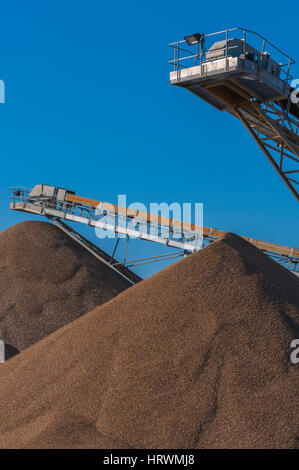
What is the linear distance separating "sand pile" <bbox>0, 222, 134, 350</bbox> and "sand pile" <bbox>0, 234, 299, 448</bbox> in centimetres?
724

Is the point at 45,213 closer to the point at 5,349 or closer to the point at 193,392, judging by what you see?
the point at 5,349

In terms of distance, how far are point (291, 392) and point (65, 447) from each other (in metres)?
3.99

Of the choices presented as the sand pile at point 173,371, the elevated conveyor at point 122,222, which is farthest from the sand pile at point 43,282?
the sand pile at point 173,371

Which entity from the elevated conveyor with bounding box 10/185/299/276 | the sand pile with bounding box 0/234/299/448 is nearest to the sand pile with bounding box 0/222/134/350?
the elevated conveyor with bounding box 10/185/299/276

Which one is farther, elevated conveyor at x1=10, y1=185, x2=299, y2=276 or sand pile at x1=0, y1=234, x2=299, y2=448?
elevated conveyor at x1=10, y1=185, x2=299, y2=276

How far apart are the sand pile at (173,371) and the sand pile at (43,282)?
7.24m

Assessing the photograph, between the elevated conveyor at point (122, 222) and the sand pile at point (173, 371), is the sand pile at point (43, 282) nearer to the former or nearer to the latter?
the elevated conveyor at point (122, 222)

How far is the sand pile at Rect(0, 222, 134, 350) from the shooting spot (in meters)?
20.5

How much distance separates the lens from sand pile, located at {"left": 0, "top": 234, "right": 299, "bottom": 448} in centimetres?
958

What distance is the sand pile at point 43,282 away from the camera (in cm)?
2055

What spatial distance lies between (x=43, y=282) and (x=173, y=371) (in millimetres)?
12644

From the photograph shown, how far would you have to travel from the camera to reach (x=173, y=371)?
10.5m

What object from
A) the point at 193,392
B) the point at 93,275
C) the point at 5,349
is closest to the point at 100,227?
the point at 93,275

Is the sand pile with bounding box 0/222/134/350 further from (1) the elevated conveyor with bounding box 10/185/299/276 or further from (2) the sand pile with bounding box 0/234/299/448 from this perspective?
(2) the sand pile with bounding box 0/234/299/448
